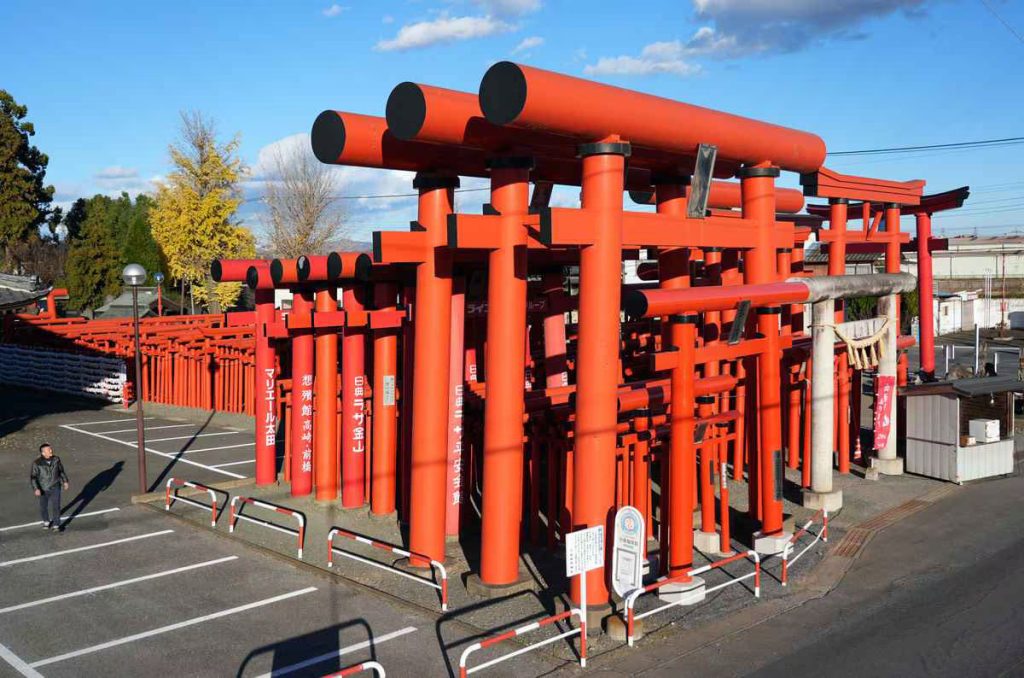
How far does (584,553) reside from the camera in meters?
9.74

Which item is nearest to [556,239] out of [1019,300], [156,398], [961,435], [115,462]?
[961,435]

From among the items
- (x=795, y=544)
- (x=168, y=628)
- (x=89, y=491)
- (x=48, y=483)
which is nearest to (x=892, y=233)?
(x=795, y=544)

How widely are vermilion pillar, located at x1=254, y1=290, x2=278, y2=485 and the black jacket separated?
378 centimetres

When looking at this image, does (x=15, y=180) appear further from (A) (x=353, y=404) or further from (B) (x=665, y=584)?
(B) (x=665, y=584)

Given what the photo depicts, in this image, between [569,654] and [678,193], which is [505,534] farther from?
[678,193]

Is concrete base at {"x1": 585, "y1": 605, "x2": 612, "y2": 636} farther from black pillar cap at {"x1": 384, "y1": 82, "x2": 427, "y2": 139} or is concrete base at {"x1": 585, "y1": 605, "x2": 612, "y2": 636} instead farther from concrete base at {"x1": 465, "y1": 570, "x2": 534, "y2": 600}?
black pillar cap at {"x1": 384, "y1": 82, "x2": 427, "y2": 139}

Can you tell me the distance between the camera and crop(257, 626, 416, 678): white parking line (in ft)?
30.5

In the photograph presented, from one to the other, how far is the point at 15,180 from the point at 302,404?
143ft

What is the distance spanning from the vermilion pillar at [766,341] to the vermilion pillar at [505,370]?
3.90 metres

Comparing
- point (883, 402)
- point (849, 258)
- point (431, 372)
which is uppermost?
point (849, 258)

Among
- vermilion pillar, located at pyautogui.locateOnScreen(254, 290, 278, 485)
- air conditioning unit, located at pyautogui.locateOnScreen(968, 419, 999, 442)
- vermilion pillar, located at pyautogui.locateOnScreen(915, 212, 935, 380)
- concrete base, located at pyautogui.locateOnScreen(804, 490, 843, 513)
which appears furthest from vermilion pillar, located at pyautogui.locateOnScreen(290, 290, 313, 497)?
vermilion pillar, located at pyautogui.locateOnScreen(915, 212, 935, 380)

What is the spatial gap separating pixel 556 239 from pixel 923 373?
17.2 metres

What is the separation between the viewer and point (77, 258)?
59.2 meters

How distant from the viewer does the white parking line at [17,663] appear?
365 inches
